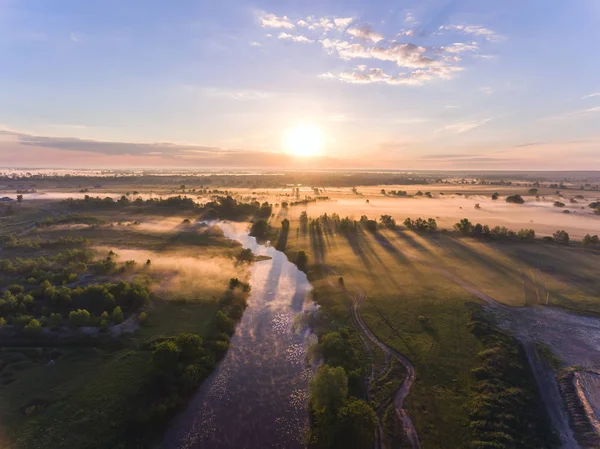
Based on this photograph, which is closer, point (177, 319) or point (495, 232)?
point (177, 319)

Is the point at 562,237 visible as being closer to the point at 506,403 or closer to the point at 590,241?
the point at 590,241

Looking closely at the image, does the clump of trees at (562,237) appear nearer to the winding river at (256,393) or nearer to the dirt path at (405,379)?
the dirt path at (405,379)

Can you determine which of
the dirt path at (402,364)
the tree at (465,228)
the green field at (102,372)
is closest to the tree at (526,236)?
the tree at (465,228)

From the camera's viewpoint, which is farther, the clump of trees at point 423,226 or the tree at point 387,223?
the tree at point 387,223

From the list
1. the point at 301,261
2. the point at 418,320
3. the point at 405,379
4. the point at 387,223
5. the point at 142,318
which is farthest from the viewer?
the point at 387,223

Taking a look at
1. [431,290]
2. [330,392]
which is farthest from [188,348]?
[431,290]

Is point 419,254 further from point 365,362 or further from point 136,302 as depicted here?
point 136,302

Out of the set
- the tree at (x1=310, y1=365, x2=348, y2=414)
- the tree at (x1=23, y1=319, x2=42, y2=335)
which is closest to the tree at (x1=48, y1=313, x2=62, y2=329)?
the tree at (x1=23, y1=319, x2=42, y2=335)
